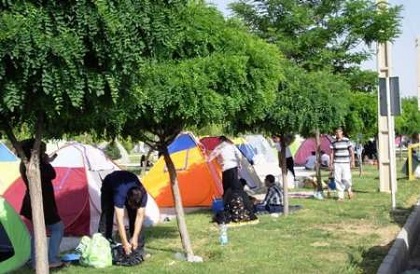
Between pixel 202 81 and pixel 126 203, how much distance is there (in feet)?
7.51

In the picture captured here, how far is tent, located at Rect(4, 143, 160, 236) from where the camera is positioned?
11914 mm

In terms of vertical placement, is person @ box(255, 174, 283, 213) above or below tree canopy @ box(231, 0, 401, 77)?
below

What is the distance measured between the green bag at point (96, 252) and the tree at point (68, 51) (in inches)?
146

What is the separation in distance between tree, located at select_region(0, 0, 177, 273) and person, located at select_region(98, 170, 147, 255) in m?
3.72

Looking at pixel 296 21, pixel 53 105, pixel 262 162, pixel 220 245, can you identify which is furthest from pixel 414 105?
pixel 53 105

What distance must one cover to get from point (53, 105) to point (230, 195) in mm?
7866

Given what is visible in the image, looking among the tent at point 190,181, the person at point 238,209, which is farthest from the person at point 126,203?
the tent at point 190,181

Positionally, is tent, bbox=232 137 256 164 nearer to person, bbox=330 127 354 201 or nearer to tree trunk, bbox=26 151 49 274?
person, bbox=330 127 354 201

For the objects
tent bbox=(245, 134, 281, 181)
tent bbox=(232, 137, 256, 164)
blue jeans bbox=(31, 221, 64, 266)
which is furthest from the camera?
tent bbox=(245, 134, 281, 181)

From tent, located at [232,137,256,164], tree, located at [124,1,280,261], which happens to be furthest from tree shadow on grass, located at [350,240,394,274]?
tent, located at [232,137,256,164]

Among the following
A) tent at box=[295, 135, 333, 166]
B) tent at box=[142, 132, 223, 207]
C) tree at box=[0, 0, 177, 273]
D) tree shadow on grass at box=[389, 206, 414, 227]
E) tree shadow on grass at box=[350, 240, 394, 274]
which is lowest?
tree shadow on grass at box=[350, 240, 394, 274]

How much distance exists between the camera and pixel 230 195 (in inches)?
→ 502

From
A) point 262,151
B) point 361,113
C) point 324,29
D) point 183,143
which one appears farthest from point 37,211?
point 262,151

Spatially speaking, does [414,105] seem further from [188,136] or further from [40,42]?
[40,42]
